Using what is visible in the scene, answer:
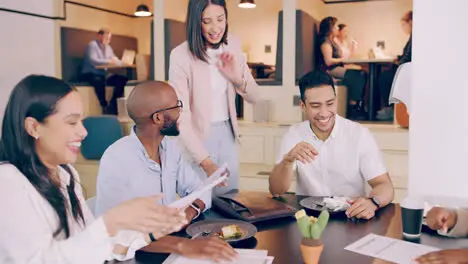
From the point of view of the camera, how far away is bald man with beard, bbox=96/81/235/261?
179 cm

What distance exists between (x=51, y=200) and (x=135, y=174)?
692 mm

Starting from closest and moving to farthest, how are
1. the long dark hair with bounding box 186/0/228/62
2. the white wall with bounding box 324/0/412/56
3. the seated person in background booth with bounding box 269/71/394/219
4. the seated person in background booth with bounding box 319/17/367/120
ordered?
the seated person in background booth with bounding box 269/71/394/219
the long dark hair with bounding box 186/0/228/62
the seated person in background booth with bounding box 319/17/367/120
the white wall with bounding box 324/0/412/56

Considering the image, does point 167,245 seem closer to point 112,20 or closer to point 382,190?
point 382,190

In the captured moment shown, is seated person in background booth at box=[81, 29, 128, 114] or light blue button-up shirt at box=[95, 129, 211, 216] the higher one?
seated person in background booth at box=[81, 29, 128, 114]

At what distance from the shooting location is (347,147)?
86.8 inches

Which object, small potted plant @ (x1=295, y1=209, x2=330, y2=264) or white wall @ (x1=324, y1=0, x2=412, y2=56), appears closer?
small potted plant @ (x1=295, y1=209, x2=330, y2=264)

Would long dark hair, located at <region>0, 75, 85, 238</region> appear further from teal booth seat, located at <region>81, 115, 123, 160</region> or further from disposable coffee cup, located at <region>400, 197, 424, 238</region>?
teal booth seat, located at <region>81, 115, 123, 160</region>

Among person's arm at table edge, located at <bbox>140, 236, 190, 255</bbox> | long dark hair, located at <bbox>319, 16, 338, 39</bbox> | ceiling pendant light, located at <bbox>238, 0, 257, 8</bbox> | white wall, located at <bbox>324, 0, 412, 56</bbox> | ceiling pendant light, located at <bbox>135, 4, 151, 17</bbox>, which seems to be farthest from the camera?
ceiling pendant light, located at <bbox>135, 4, 151, 17</bbox>

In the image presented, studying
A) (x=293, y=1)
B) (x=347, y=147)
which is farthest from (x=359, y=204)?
(x=293, y=1)

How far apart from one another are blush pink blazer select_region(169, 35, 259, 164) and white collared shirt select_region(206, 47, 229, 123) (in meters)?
0.02

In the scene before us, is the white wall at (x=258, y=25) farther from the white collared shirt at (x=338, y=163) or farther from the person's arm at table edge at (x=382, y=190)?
the person's arm at table edge at (x=382, y=190)

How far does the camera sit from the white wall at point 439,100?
65.8 inches

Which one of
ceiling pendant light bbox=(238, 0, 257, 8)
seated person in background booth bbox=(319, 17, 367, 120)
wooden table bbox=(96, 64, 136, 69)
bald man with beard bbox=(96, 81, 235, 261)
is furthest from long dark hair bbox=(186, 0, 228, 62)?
ceiling pendant light bbox=(238, 0, 257, 8)

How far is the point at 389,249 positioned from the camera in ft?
4.19
